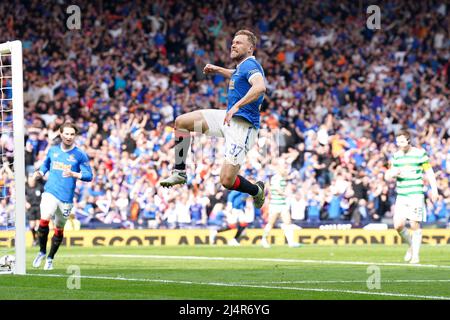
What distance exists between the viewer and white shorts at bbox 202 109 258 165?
14008mm

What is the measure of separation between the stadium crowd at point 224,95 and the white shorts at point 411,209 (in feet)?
34.4

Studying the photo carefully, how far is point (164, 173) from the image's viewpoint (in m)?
31.2

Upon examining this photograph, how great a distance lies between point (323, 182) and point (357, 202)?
4.51 ft

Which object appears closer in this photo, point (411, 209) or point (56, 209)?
point (56, 209)

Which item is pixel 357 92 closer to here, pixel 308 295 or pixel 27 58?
pixel 27 58

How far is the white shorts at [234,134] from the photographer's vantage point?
46.0ft

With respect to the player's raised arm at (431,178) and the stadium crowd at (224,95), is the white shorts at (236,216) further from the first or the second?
the player's raised arm at (431,178)

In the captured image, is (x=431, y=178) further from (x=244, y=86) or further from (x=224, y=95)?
(x=224, y=95)

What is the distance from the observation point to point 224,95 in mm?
34969

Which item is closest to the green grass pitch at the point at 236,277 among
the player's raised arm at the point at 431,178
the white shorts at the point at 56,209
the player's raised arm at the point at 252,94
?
the white shorts at the point at 56,209

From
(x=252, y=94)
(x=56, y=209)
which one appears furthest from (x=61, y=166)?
(x=252, y=94)

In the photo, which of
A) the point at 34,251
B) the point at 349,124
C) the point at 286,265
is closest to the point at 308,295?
the point at 286,265

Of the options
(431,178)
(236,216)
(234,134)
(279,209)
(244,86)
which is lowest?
(236,216)

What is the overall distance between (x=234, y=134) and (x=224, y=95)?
20.9 meters
